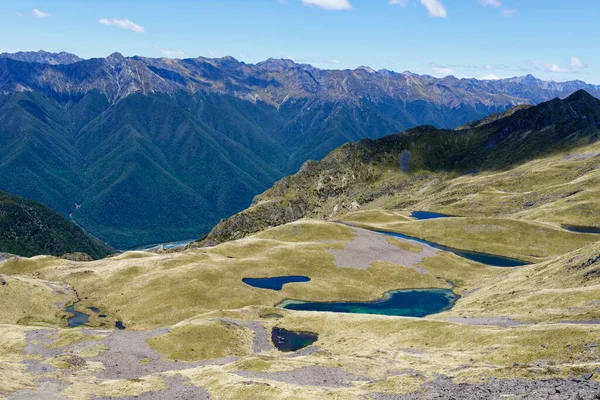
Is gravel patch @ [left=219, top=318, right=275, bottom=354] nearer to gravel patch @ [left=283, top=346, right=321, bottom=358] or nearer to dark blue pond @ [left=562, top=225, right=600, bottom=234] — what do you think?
gravel patch @ [left=283, top=346, right=321, bottom=358]

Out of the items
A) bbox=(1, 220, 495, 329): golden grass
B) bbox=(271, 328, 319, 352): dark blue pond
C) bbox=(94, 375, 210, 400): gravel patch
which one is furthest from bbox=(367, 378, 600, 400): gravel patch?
bbox=(1, 220, 495, 329): golden grass

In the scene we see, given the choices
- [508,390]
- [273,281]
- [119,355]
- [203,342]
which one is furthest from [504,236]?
[119,355]

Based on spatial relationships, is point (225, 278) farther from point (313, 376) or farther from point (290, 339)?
point (313, 376)

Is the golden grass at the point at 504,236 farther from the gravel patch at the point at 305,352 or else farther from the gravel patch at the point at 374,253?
the gravel patch at the point at 305,352

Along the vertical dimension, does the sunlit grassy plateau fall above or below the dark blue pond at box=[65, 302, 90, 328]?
above

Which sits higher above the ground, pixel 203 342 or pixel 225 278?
pixel 203 342

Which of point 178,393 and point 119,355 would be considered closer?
point 178,393
